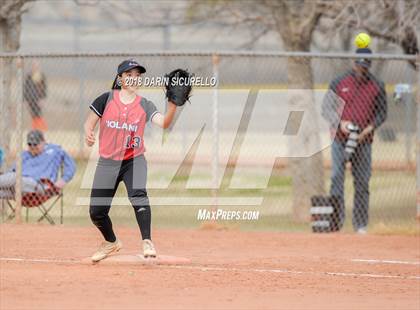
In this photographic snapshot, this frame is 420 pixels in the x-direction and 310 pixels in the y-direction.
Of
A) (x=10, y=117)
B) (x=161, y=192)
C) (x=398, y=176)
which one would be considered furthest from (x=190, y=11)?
(x=398, y=176)

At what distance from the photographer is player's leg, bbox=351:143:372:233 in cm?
1389

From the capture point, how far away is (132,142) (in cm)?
1008

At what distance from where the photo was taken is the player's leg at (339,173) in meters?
13.9

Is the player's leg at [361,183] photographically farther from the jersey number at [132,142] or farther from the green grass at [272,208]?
the jersey number at [132,142]

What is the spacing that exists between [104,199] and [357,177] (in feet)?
16.3

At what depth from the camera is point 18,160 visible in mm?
13602

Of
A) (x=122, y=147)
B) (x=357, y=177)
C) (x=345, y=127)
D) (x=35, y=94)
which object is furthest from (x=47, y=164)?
(x=35, y=94)

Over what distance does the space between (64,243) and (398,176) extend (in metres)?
9.16

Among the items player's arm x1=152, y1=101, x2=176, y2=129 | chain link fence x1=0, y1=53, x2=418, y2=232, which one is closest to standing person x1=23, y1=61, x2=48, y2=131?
chain link fence x1=0, y1=53, x2=418, y2=232

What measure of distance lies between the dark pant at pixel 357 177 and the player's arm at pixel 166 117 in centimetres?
453

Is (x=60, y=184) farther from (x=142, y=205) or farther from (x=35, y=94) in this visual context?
(x=35, y=94)

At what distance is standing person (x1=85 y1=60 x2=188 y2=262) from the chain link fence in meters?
3.08

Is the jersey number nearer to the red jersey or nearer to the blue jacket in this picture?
the red jersey

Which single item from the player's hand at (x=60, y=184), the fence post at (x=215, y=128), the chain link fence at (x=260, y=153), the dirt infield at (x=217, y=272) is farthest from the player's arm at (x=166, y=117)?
the player's hand at (x=60, y=184)
